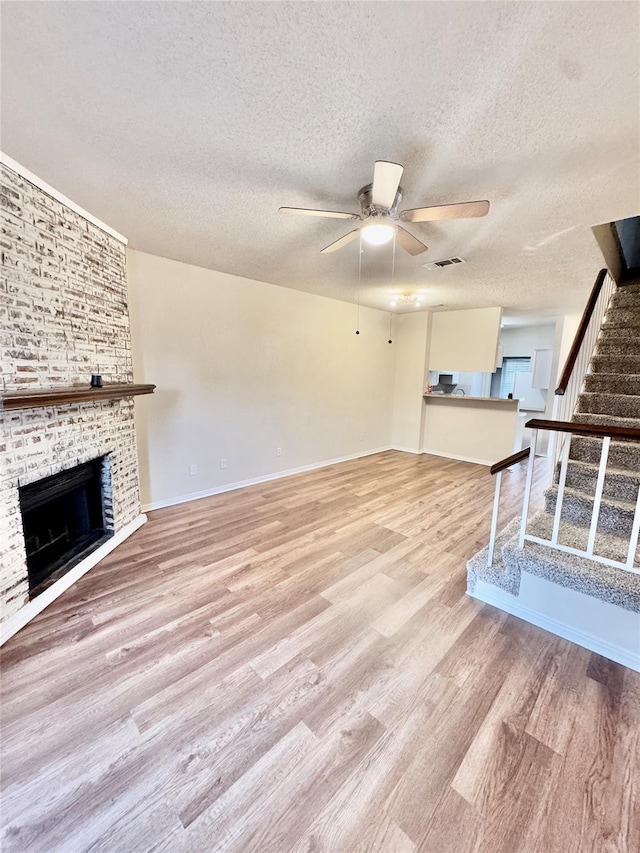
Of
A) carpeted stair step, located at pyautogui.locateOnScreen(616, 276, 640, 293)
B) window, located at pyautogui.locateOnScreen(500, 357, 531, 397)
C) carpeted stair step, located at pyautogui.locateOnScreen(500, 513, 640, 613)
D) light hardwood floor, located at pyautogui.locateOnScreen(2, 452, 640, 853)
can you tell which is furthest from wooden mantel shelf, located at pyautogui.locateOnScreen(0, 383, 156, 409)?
window, located at pyautogui.locateOnScreen(500, 357, 531, 397)

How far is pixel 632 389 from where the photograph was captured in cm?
314

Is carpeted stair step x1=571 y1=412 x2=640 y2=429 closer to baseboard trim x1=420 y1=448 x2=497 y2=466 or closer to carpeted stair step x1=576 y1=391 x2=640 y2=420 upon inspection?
carpeted stair step x1=576 y1=391 x2=640 y2=420

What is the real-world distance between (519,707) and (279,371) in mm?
3981

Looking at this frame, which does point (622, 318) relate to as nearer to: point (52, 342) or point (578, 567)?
point (578, 567)

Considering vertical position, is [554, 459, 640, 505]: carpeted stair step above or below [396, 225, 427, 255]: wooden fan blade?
below

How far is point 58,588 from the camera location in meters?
2.25

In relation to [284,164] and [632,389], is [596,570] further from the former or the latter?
[284,164]

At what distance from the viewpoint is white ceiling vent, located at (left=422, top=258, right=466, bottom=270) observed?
3.32m

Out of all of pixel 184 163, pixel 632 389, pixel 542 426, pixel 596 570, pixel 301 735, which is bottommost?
pixel 301 735

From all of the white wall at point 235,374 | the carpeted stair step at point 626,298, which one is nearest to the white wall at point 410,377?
the white wall at point 235,374

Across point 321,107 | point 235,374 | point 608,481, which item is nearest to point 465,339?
point 608,481

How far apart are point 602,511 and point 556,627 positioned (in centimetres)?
85

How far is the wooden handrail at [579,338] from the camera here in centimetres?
249

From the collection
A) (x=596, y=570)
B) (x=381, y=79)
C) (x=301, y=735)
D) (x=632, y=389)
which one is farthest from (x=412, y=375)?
(x=301, y=735)
